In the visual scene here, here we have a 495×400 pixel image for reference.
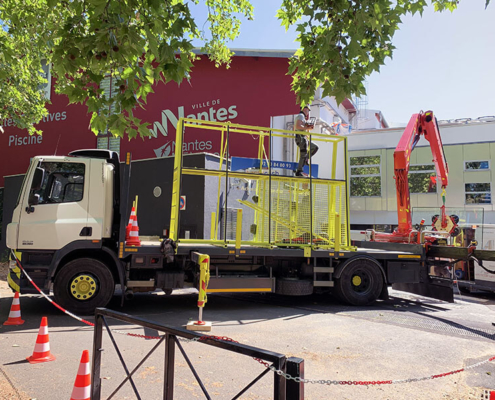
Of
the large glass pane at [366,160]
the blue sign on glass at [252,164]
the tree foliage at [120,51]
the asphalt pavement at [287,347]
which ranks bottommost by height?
the asphalt pavement at [287,347]

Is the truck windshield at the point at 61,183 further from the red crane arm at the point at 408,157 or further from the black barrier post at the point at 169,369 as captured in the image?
the red crane arm at the point at 408,157

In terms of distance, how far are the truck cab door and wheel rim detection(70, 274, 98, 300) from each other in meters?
0.65

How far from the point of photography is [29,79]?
12.5 metres

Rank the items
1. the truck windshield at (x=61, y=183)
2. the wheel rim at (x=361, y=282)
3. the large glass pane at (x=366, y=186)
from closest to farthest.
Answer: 1. the truck windshield at (x=61, y=183)
2. the wheel rim at (x=361, y=282)
3. the large glass pane at (x=366, y=186)

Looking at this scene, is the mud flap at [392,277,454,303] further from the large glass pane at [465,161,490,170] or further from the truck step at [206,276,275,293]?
the large glass pane at [465,161,490,170]

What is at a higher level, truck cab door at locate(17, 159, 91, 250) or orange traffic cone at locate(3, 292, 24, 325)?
truck cab door at locate(17, 159, 91, 250)

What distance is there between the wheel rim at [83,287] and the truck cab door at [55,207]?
0.65 m

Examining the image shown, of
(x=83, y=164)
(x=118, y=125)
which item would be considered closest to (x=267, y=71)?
(x=83, y=164)

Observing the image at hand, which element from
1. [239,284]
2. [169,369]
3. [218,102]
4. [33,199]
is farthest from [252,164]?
[218,102]

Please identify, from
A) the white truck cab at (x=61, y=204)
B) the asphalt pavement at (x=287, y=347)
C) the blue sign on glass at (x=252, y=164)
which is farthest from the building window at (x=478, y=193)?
the white truck cab at (x=61, y=204)

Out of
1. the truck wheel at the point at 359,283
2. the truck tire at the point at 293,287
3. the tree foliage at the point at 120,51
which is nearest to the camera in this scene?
the tree foliage at the point at 120,51

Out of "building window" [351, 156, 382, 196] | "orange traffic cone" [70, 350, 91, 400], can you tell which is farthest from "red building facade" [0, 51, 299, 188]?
"orange traffic cone" [70, 350, 91, 400]

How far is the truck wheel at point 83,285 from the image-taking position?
7.32 metres

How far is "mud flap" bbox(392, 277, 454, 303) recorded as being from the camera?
29.6ft
